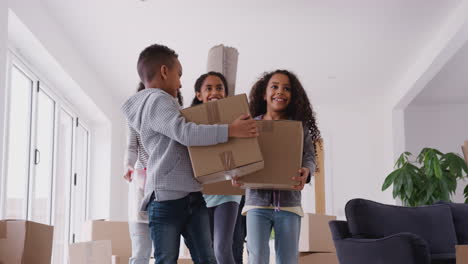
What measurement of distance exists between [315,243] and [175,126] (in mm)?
2850

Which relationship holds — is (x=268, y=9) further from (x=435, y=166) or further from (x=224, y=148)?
(x=224, y=148)

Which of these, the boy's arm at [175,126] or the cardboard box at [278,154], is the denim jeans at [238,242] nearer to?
the cardboard box at [278,154]

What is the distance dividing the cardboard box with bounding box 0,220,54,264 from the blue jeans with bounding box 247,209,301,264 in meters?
0.94

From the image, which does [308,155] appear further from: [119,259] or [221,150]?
[119,259]

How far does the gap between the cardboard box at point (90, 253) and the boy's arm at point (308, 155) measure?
1.57 meters

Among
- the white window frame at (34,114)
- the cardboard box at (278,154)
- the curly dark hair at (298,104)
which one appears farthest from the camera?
the white window frame at (34,114)

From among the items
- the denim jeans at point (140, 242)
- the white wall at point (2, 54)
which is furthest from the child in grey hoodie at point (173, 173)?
the white wall at point (2, 54)

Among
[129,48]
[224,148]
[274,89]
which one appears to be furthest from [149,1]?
[224,148]

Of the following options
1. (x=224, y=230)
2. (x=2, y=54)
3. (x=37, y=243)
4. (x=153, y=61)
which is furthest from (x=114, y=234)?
(x=153, y=61)

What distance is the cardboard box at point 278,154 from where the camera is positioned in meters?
2.20

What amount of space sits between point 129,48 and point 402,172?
9.00 ft

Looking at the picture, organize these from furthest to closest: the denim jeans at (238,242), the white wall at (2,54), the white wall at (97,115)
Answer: the white wall at (97,115), the white wall at (2,54), the denim jeans at (238,242)

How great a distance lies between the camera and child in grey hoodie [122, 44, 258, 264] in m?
1.83

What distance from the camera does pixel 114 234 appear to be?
4.68 metres
